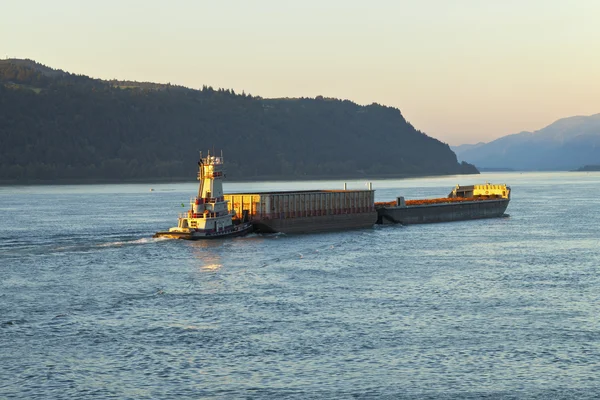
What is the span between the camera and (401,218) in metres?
142

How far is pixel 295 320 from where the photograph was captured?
55750 mm

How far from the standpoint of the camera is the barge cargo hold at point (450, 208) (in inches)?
5556

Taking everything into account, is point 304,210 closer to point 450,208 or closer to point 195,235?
point 195,235

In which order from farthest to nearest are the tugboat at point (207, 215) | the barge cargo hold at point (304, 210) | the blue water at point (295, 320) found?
1. the barge cargo hold at point (304, 210)
2. the tugboat at point (207, 215)
3. the blue water at point (295, 320)

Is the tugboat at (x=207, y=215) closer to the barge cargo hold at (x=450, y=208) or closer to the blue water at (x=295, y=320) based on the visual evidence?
the blue water at (x=295, y=320)

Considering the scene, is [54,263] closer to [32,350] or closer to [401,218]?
[32,350]

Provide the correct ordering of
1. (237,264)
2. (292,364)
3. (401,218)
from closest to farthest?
(292,364) < (237,264) < (401,218)

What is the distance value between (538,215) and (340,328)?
125m

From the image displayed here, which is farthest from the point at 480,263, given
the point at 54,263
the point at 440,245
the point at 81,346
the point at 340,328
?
the point at 81,346

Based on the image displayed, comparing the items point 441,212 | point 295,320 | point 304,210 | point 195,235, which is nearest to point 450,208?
point 441,212

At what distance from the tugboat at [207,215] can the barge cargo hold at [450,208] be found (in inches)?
1578

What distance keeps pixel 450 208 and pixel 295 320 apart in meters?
101

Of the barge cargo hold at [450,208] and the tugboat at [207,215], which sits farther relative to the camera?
the barge cargo hold at [450,208]

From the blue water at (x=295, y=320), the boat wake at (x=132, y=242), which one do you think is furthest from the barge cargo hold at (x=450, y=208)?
the boat wake at (x=132, y=242)
